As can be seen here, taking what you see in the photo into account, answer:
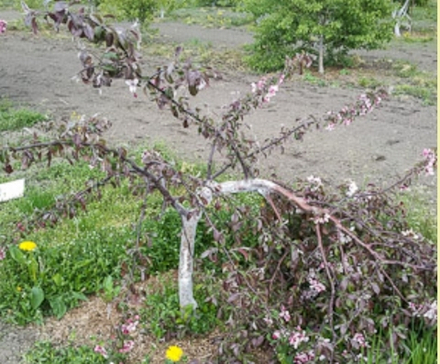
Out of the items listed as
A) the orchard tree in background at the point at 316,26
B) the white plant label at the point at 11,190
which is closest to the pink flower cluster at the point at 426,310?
the white plant label at the point at 11,190

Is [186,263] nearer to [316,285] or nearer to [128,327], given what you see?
[128,327]

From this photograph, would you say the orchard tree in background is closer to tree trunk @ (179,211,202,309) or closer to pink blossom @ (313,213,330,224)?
tree trunk @ (179,211,202,309)

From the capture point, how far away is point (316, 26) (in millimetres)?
8094

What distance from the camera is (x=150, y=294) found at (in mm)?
2910

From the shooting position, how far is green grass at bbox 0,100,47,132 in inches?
217

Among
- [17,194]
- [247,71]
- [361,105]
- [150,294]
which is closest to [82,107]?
[17,194]

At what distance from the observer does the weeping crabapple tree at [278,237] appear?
1945mm

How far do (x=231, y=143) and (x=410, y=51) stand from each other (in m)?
9.54

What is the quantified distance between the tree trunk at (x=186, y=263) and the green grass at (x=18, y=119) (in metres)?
3.39

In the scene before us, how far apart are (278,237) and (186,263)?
46cm

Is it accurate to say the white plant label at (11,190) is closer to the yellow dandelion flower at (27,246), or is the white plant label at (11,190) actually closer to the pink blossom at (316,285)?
the yellow dandelion flower at (27,246)

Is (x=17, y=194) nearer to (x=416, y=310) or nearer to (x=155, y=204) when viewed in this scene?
(x=155, y=204)

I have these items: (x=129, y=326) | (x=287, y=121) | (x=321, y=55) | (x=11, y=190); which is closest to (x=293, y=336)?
(x=129, y=326)

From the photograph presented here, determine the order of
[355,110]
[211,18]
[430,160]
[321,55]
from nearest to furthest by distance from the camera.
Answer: [430,160] < [355,110] < [321,55] < [211,18]
